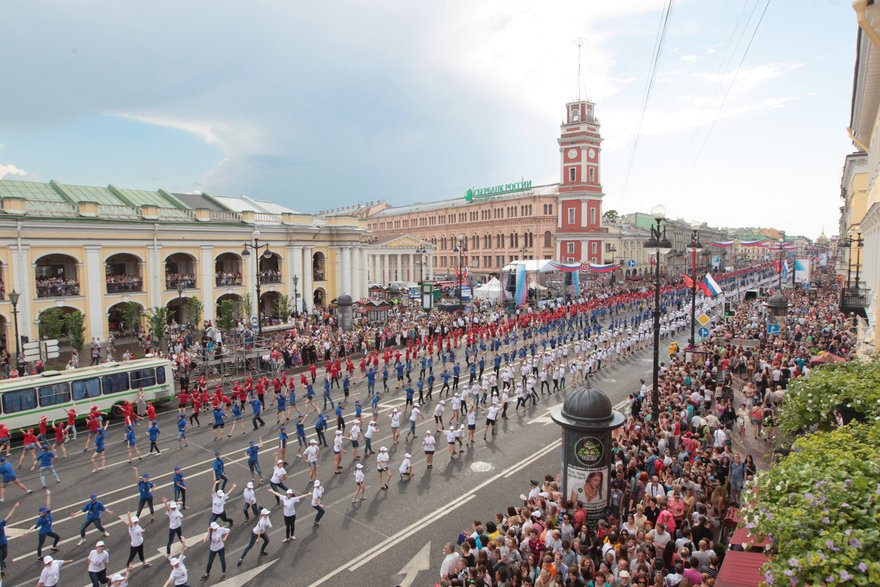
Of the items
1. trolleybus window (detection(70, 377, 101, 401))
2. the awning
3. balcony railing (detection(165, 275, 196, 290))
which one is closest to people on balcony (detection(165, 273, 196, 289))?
balcony railing (detection(165, 275, 196, 290))

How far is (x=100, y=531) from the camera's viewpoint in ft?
38.8

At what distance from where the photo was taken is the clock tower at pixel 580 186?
244 ft

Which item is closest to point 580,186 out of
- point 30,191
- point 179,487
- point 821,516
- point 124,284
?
point 124,284

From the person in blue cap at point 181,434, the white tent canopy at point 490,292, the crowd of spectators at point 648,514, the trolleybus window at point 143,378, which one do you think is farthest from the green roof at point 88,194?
the crowd of spectators at point 648,514

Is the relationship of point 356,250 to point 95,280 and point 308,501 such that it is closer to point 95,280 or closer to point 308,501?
point 95,280

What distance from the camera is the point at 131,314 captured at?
34.3m

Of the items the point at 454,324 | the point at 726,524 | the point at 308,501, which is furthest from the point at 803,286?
the point at 308,501

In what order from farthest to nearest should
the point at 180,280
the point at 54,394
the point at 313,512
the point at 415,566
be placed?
the point at 180,280
the point at 54,394
the point at 313,512
the point at 415,566

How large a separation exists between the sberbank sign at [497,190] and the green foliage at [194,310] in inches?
2133

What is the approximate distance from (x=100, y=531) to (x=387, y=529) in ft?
21.0

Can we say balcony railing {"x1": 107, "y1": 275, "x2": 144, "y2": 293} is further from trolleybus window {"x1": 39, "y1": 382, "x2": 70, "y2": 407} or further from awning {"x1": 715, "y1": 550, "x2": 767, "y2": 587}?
awning {"x1": 715, "y1": 550, "x2": 767, "y2": 587}

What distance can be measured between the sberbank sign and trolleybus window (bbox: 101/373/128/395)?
6781 centimetres

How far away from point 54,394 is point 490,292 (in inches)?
1532

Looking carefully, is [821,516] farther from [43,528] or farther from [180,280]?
[180,280]
